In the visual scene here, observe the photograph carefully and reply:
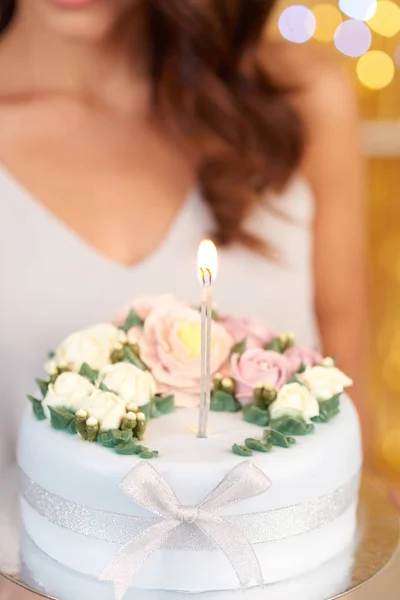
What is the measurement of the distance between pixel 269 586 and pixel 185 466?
0.22 meters

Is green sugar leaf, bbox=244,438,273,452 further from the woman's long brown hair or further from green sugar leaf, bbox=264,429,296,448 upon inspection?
the woman's long brown hair

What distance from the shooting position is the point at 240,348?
1.29 m

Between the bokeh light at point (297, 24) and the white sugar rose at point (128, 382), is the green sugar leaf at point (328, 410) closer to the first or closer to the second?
the white sugar rose at point (128, 382)

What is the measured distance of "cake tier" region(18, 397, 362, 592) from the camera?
99 centimetres

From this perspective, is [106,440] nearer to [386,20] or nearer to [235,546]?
[235,546]

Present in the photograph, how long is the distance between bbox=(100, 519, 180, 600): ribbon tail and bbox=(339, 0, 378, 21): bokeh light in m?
1.33

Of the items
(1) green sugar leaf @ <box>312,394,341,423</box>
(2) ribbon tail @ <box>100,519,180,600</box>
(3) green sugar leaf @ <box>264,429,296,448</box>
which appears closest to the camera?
(2) ribbon tail @ <box>100,519,180,600</box>

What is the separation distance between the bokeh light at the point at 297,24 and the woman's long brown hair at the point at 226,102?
0.15ft

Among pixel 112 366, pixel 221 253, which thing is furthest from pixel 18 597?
pixel 221 253

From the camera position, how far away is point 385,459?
2.01 metres

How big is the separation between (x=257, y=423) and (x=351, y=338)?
0.87 m

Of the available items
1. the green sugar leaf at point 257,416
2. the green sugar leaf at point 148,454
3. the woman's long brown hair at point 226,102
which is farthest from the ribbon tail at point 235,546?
the woman's long brown hair at point 226,102

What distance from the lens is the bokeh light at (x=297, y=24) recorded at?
70.3 inches

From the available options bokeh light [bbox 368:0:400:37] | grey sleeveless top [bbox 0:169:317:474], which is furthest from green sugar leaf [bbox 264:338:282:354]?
bokeh light [bbox 368:0:400:37]
